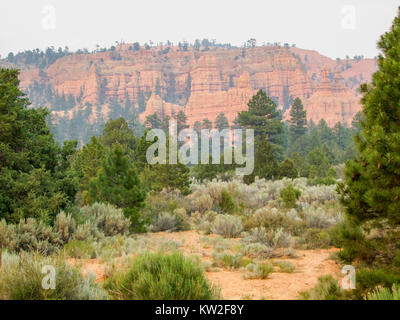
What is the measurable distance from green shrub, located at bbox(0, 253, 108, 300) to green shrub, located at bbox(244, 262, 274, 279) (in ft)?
9.34

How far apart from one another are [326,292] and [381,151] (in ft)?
7.14

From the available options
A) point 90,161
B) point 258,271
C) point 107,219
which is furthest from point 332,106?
point 258,271

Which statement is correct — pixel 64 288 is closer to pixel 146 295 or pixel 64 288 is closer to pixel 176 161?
pixel 146 295

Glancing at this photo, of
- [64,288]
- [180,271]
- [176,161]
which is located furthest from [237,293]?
[176,161]

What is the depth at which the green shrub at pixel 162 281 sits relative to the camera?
4551 millimetres

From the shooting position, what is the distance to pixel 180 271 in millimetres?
4980

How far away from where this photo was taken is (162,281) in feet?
14.9

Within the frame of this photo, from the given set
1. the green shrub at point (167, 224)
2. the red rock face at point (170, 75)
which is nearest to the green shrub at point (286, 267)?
the green shrub at point (167, 224)

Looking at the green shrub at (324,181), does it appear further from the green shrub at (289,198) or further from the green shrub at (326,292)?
the green shrub at (326,292)

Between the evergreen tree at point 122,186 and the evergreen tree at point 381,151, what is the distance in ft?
21.8

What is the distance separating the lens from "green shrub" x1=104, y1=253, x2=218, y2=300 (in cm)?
455

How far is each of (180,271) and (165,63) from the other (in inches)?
6364

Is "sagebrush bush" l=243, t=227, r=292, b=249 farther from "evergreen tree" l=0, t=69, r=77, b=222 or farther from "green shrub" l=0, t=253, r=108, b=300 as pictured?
"green shrub" l=0, t=253, r=108, b=300

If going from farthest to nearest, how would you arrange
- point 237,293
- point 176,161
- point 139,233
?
point 176,161
point 139,233
point 237,293
